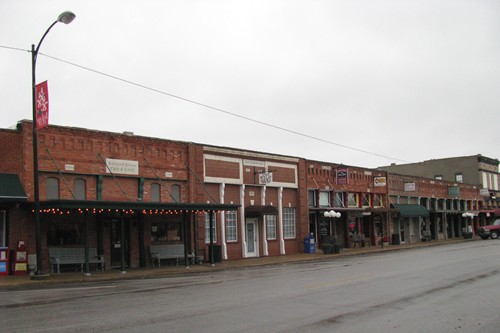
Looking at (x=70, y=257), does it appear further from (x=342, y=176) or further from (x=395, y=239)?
(x=395, y=239)

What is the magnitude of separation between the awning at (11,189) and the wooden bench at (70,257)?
293 cm

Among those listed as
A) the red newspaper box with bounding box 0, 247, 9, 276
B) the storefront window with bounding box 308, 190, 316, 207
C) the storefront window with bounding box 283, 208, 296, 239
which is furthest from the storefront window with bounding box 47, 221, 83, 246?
the storefront window with bounding box 308, 190, 316, 207

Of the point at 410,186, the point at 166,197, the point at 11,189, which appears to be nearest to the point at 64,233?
the point at 11,189

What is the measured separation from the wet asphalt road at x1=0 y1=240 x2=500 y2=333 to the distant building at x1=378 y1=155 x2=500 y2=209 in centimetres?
5456

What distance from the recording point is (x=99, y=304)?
12469 mm

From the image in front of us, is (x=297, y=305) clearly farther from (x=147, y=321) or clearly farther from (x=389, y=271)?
(x=389, y=271)

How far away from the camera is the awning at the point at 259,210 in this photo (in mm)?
31938

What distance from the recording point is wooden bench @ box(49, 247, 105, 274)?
2257 cm

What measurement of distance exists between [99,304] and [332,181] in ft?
96.3

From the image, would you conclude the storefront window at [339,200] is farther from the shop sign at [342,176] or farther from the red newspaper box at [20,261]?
the red newspaper box at [20,261]

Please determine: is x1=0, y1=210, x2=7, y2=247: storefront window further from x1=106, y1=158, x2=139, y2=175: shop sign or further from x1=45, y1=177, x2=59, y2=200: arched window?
x1=106, y1=158, x2=139, y2=175: shop sign

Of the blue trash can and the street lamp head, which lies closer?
the street lamp head

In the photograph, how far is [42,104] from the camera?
20.3 meters

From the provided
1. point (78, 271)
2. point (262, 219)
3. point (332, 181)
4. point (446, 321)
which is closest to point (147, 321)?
point (446, 321)
